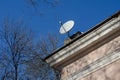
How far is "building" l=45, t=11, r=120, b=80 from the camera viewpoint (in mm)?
7855

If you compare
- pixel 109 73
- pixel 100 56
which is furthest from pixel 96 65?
pixel 109 73

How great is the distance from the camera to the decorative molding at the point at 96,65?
7824 mm

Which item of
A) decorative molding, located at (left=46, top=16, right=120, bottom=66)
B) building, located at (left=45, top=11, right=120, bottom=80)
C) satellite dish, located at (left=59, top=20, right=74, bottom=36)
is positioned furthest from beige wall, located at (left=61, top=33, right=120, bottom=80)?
satellite dish, located at (left=59, top=20, right=74, bottom=36)

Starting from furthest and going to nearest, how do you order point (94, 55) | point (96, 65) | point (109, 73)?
point (94, 55) < point (96, 65) < point (109, 73)

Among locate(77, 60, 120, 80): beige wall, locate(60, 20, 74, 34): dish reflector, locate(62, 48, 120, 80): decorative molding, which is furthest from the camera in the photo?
locate(60, 20, 74, 34): dish reflector

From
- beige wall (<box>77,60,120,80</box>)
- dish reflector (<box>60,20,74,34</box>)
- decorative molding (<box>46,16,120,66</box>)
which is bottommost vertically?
beige wall (<box>77,60,120,80</box>)

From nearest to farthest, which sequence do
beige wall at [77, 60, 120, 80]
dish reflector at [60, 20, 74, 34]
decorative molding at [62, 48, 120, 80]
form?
beige wall at [77, 60, 120, 80] < decorative molding at [62, 48, 120, 80] < dish reflector at [60, 20, 74, 34]

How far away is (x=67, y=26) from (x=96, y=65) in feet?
8.14

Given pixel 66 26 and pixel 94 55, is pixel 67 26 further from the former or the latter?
pixel 94 55

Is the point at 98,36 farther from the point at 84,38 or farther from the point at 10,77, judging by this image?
the point at 10,77

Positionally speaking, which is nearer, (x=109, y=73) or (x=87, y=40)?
(x=109, y=73)

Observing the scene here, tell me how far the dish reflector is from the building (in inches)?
50.0

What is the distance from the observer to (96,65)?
27.0ft

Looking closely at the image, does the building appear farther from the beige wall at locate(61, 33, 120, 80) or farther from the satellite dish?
the satellite dish
